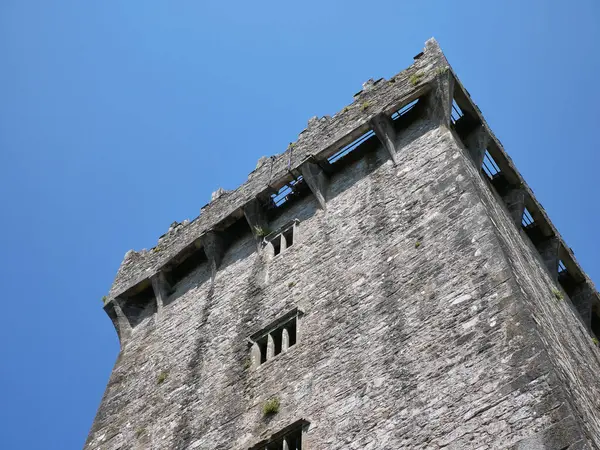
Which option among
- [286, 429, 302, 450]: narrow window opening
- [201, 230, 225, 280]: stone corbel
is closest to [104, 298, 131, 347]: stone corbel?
[201, 230, 225, 280]: stone corbel

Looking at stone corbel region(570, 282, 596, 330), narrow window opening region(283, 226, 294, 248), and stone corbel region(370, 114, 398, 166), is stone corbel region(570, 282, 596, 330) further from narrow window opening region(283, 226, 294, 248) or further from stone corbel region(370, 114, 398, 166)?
narrow window opening region(283, 226, 294, 248)

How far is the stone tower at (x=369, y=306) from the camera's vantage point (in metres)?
13.2

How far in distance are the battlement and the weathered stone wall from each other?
0.47 meters

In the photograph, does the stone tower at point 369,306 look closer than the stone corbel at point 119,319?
Yes

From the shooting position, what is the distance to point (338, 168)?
70.1 feet

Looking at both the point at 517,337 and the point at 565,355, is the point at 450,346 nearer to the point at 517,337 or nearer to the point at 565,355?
the point at 517,337

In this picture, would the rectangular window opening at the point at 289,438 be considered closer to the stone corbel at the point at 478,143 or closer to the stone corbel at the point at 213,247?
the stone corbel at the point at 213,247

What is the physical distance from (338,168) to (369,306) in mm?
5859

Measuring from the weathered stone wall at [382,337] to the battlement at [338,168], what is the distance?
47cm

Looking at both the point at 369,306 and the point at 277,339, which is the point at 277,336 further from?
the point at 369,306

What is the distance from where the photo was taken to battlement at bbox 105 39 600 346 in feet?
67.3

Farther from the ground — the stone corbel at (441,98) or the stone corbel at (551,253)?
the stone corbel at (441,98)

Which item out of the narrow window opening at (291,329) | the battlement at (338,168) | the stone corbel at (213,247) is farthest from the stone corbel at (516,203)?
the stone corbel at (213,247)

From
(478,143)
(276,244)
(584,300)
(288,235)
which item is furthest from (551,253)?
(276,244)
